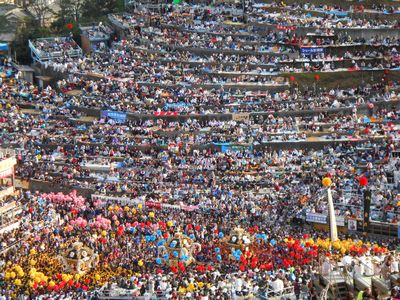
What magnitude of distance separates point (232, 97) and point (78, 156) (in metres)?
13.1

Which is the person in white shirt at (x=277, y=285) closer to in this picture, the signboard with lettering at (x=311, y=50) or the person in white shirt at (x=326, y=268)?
the person in white shirt at (x=326, y=268)

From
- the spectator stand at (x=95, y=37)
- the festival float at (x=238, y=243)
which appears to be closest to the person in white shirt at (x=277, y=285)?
the festival float at (x=238, y=243)

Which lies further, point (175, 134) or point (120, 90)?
point (120, 90)

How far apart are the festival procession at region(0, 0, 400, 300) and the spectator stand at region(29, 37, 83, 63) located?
20cm

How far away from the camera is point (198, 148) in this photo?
77375 millimetres

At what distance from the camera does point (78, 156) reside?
79000mm

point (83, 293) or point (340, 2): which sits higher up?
point (340, 2)

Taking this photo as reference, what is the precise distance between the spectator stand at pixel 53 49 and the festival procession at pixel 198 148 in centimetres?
20

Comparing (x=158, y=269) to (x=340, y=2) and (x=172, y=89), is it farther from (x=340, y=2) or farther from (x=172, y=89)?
(x=340, y=2)

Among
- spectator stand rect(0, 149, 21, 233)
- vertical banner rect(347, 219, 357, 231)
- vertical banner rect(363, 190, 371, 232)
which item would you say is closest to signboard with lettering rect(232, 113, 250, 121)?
spectator stand rect(0, 149, 21, 233)

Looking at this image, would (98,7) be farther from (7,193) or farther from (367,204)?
(367,204)

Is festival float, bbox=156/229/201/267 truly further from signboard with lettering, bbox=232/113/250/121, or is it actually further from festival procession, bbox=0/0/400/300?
signboard with lettering, bbox=232/113/250/121

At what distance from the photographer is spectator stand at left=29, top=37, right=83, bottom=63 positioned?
9675 centimetres

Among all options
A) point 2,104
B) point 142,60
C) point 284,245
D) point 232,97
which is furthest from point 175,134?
point 284,245
